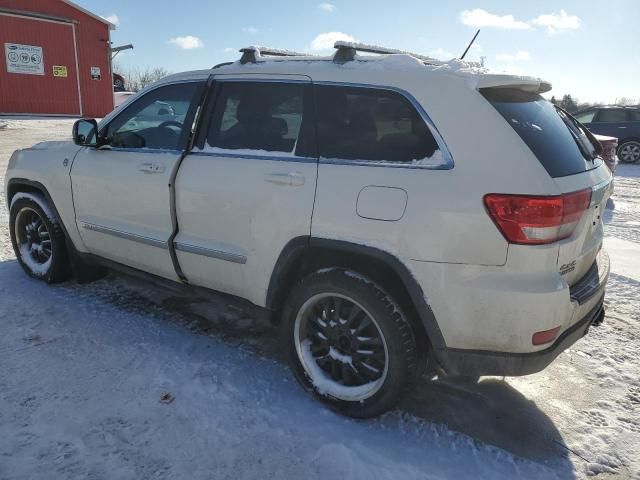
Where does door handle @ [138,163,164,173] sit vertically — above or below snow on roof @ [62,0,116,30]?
below

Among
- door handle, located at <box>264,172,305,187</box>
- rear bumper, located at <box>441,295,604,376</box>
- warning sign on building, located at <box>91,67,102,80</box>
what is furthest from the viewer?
warning sign on building, located at <box>91,67,102,80</box>

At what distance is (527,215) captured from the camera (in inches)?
90.0

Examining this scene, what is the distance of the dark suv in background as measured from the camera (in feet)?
48.8

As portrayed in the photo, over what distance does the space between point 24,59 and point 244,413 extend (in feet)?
78.0

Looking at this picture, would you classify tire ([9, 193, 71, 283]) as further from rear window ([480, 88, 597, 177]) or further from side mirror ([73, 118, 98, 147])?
rear window ([480, 88, 597, 177])

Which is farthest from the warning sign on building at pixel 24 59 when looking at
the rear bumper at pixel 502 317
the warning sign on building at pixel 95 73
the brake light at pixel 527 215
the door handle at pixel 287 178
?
the brake light at pixel 527 215

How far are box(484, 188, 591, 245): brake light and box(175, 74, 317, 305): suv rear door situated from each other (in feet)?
3.09

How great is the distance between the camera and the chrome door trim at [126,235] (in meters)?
3.53

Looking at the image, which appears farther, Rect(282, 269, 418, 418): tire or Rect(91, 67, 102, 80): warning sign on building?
Rect(91, 67, 102, 80): warning sign on building

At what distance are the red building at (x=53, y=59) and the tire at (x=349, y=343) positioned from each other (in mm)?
23272

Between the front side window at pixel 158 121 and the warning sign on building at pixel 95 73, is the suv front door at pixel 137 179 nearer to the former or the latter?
the front side window at pixel 158 121

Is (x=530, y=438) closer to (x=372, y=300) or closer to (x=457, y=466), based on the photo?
(x=457, y=466)

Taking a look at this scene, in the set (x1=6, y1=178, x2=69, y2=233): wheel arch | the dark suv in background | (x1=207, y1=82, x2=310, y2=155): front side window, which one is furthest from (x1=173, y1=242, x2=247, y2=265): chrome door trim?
the dark suv in background

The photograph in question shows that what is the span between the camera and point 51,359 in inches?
130
